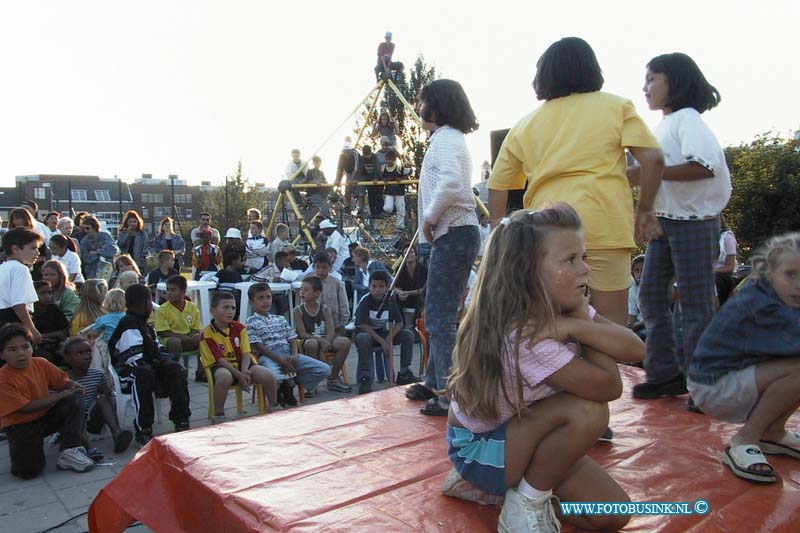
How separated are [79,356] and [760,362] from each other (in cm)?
410

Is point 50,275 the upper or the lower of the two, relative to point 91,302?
upper

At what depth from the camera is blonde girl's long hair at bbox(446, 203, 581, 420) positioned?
174 cm

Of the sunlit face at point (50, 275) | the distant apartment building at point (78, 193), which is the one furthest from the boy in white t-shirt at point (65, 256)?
the distant apartment building at point (78, 193)

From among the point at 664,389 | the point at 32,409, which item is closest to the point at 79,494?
the point at 32,409

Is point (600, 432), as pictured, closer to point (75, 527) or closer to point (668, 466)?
point (668, 466)

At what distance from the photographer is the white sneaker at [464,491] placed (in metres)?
2.00

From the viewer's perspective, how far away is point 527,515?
5.64 feet

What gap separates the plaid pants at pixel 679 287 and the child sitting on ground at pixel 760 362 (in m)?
0.52

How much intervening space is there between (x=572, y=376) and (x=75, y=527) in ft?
8.32

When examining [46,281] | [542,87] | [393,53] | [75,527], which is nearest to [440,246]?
[542,87]

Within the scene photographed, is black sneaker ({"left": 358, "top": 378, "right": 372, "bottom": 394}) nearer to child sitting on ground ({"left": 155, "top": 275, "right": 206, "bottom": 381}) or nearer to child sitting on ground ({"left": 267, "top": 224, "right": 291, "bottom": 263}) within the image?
child sitting on ground ({"left": 155, "top": 275, "right": 206, "bottom": 381})

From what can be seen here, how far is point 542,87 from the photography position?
2.70 metres

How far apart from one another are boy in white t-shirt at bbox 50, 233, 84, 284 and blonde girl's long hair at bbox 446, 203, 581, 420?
5934mm

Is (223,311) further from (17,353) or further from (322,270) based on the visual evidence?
(322,270)
